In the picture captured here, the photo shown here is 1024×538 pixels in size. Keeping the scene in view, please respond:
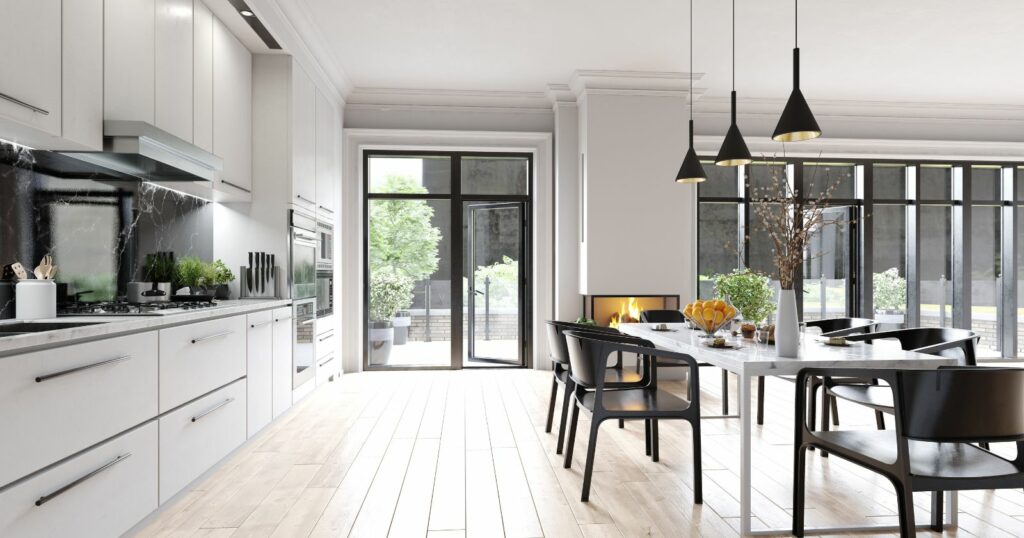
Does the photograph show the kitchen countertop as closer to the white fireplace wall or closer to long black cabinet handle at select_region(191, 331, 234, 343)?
long black cabinet handle at select_region(191, 331, 234, 343)

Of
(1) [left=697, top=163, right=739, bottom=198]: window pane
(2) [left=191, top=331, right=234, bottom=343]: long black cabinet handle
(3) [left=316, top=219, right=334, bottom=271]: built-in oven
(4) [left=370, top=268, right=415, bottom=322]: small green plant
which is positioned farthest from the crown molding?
(1) [left=697, top=163, right=739, bottom=198]: window pane

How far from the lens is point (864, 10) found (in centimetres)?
432

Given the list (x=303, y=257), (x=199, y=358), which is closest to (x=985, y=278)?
(x=303, y=257)

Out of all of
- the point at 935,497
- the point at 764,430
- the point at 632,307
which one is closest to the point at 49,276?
the point at 935,497

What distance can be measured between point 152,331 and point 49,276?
0.53m

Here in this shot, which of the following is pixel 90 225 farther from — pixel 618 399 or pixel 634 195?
pixel 634 195

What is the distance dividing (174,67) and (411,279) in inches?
134

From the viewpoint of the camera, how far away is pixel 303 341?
15.1ft

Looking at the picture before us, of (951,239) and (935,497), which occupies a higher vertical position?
(951,239)

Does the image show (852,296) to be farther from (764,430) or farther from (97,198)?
(97,198)

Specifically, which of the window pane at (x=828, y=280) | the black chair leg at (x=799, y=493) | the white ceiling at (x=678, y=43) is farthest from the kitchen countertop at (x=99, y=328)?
the window pane at (x=828, y=280)

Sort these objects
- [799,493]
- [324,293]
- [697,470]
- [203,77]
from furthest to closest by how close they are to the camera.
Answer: [324,293] → [203,77] → [697,470] → [799,493]

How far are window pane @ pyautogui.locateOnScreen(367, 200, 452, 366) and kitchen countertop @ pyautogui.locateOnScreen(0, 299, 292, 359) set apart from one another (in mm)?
3061

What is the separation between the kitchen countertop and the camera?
5.51 ft
